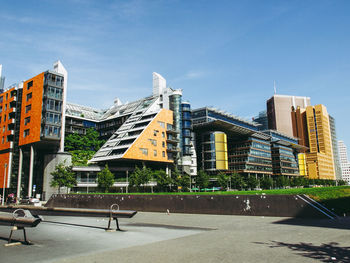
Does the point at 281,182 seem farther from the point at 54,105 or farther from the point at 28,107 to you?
the point at 28,107

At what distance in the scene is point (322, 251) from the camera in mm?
9352

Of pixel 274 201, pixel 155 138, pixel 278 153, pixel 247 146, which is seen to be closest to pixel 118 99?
pixel 155 138

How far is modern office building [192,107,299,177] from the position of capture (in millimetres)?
108188

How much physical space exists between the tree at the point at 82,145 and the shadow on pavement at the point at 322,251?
251ft

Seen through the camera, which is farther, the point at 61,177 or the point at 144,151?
the point at 144,151

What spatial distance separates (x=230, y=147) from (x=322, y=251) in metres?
117

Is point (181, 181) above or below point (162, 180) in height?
below

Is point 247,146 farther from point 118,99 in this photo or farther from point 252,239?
point 252,239

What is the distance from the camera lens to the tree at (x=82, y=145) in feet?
280

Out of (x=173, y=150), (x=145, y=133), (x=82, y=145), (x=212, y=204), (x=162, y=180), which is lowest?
(x=212, y=204)

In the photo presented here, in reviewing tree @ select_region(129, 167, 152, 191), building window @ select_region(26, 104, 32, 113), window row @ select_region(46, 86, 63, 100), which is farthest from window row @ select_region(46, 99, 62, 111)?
tree @ select_region(129, 167, 152, 191)

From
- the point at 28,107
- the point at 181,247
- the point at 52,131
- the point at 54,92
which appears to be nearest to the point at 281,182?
the point at 52,131

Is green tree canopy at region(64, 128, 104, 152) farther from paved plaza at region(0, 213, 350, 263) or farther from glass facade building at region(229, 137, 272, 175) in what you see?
paved plaza at region(0, 213, 350, 263)

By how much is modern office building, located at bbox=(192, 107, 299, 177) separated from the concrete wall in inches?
3031
